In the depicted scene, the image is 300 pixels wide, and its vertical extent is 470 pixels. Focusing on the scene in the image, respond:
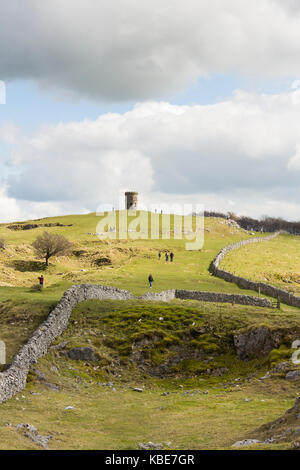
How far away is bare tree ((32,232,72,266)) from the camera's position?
80.3 m

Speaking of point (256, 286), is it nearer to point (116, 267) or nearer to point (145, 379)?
point (116, 267)

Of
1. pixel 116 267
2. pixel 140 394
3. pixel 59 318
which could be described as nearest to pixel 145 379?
pixel 140 394

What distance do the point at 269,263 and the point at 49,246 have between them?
40.7 m

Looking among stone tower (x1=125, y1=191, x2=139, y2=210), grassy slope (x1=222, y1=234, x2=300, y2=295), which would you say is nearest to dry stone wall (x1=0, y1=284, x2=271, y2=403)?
grassy slope (x1=222, y1=234, x2=300, y2=295)

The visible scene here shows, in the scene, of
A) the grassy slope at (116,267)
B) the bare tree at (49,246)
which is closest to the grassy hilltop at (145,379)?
the grassy slope at (116,267)

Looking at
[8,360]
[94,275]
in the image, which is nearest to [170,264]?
[94,275]

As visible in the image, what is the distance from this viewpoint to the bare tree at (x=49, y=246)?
80312 mm

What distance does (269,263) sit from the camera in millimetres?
91188

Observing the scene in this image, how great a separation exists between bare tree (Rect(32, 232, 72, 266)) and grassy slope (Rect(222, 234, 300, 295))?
2770cm

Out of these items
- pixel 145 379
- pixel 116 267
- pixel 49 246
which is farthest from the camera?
pixel 49 246

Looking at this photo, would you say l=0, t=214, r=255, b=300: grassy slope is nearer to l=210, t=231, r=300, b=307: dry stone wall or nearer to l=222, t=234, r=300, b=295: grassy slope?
l=210, t=231, r=300, b=307: dry stone wall

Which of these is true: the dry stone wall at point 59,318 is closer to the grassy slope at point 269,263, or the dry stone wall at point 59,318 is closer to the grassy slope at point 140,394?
the grassy slope at point 140,394

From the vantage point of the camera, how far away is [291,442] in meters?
12.9
